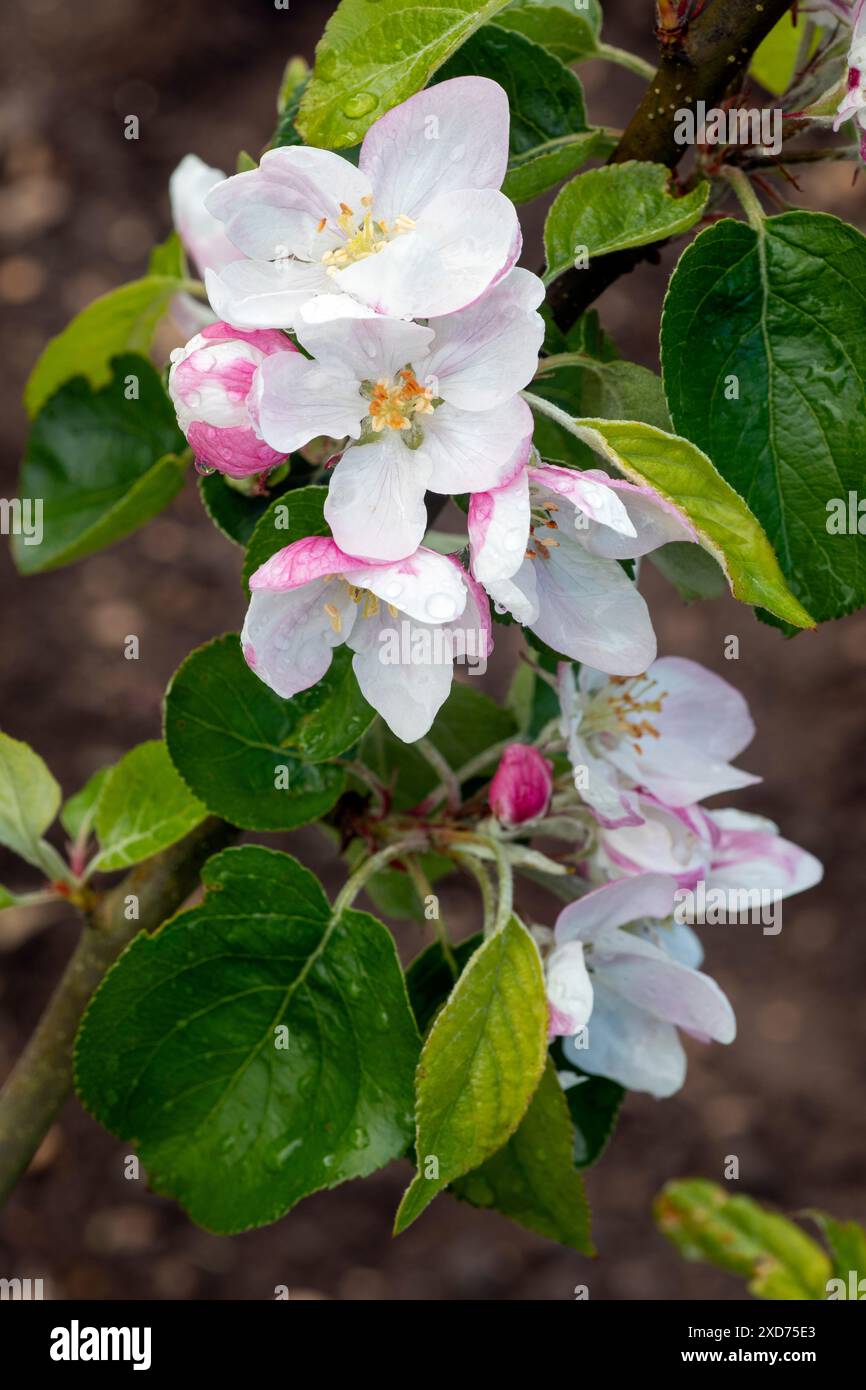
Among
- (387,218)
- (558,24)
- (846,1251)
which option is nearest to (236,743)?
(387,218)

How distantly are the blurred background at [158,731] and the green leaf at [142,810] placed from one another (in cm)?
123

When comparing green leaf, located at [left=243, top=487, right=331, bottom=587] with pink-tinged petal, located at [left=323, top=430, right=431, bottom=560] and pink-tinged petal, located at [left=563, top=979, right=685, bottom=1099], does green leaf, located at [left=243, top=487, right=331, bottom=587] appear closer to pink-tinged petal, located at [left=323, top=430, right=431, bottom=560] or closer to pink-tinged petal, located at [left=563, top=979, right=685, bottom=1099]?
pink-tinged petal, located at [left=323, top=430, right=431, bottom=560]

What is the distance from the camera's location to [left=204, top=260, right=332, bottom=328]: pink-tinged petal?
23.3 inches

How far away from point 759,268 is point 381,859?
42cm

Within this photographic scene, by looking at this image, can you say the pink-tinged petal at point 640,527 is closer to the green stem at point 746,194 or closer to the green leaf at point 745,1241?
the green stem at point 746,194

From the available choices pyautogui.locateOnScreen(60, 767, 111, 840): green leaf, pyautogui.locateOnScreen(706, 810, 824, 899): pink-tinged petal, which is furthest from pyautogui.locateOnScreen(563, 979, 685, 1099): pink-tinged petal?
pyautogui.locateOnScreen(60, 767, 111, 840): green leaf

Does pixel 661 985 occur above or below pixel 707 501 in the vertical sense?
below

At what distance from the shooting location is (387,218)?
668mm

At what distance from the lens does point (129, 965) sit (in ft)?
2.77

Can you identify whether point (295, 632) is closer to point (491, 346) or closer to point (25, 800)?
point (491, 346)

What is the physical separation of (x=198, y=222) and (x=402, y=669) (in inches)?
18.3

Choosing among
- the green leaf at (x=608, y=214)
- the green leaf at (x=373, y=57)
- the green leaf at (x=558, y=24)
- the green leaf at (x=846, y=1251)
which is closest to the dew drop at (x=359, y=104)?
the green leaf at (x=373, y=57)

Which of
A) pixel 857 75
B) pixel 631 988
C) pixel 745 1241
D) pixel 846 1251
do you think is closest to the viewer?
pixel 857 75

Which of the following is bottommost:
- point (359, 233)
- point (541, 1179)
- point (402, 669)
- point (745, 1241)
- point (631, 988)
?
point (745, 1241)
